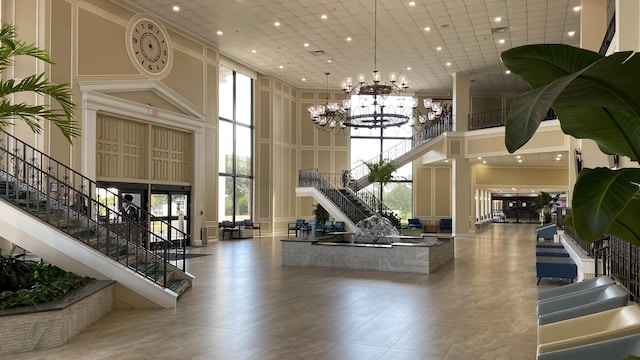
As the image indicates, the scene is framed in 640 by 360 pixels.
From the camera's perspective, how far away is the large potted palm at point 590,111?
4.00 ft

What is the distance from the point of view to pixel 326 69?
66.3 feet

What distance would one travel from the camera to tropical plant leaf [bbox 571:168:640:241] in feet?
4.75

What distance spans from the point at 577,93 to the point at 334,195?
17.2 meters

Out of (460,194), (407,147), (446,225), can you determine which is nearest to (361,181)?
(407,147)

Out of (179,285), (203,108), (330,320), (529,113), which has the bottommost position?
(330,320)

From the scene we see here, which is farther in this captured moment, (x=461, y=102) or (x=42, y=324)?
(x=461, y=102)

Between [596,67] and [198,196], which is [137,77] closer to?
[198,196]

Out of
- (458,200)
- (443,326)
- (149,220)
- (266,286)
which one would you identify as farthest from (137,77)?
(458,200)

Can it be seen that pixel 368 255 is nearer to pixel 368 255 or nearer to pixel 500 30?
pixel 368 255

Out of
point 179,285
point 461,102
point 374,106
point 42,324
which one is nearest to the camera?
point 42,324

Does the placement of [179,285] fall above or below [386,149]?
below

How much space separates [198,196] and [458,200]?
1040cm

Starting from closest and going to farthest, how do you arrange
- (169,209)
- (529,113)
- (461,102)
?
(529,113) < (169,209) < (461,102)

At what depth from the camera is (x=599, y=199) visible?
4.87ft
